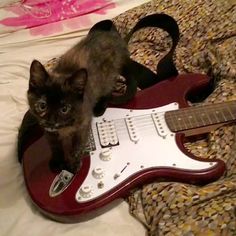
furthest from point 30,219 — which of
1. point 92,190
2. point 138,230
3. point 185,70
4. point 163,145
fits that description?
point 185,70

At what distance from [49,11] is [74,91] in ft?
2.75

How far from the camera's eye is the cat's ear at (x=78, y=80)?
3.09 feet

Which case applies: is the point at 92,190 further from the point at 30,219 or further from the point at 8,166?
the point at 8,166

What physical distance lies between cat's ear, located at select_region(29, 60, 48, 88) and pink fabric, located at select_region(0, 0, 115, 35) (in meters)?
0.68

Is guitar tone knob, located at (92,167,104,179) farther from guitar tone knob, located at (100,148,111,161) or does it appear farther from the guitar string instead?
the guitar string

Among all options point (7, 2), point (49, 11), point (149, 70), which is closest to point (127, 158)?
point (149, 70)

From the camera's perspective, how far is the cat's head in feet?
3.10

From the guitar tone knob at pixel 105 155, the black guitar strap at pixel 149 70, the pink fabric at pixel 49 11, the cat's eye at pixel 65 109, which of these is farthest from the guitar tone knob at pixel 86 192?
the pink fabric at pixel 49 11

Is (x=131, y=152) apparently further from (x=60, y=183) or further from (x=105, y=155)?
(x=60, y=183)

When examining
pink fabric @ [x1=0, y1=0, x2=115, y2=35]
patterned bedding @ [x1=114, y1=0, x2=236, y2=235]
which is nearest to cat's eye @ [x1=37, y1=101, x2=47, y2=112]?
patterned bedding @ [x1=114, y1=0, x2=236, y2=235]

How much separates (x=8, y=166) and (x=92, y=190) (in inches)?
11.1

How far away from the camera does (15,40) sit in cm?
156

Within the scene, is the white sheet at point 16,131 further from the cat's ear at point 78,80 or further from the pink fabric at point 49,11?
the cat's ear at point 78,80

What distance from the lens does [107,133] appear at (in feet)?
3.77
